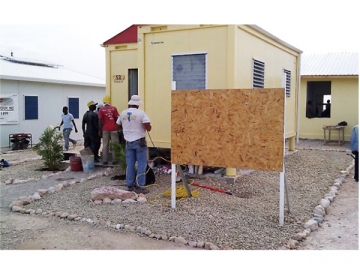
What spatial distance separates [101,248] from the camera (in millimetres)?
4953

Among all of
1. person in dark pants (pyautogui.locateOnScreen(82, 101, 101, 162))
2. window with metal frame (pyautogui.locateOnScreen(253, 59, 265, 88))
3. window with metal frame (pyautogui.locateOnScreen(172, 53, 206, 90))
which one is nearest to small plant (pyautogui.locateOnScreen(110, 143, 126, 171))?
person in dark pants (pyautogui.locateOnScreen(82, 101, 101, 162))

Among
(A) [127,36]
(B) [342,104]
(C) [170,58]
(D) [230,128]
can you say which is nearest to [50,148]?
(A) [127,36]

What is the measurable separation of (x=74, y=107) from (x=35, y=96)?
2.29 meters

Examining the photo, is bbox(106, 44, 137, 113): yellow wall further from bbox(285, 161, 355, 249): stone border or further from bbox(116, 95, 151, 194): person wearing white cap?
bbox(285, 161, 355, 249): stone border

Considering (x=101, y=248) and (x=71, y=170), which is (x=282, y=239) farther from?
(x=71, y=170)

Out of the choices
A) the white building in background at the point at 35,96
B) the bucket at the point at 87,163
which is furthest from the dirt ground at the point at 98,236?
the white building in background at the point at 35,96

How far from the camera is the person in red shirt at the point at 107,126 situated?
32.5 ft

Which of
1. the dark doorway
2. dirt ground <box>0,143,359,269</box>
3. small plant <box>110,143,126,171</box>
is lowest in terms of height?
dirt ground <box>0,143,359,269</box>

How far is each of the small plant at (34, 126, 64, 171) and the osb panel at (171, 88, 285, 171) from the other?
4.92 meters

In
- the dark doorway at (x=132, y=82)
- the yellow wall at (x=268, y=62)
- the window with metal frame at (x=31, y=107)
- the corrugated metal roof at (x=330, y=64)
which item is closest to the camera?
the yellow wall at (x=268, y=62)

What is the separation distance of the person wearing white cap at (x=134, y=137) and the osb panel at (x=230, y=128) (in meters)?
1.06

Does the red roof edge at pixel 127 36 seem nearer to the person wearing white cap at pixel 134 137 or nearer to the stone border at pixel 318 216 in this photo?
the person wearing white cap at pixel 134 137

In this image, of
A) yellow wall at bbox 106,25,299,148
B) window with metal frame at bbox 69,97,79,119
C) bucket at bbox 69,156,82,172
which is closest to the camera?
yellow wall at bbox 106,25,299,148

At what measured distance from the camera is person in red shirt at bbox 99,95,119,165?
9914 millimetres
